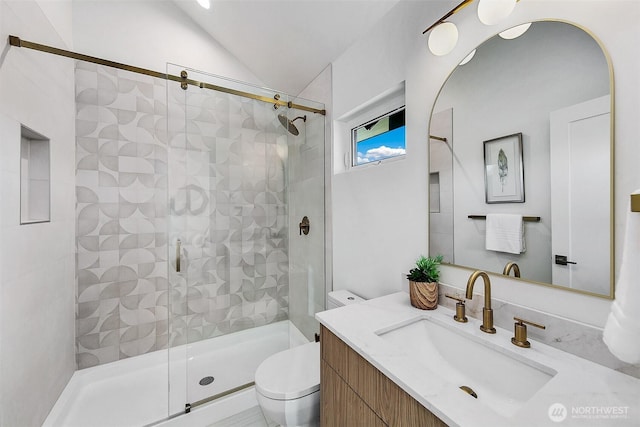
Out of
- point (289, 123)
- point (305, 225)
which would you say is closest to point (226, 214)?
point (305, 225)

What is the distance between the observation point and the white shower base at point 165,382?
1.52m

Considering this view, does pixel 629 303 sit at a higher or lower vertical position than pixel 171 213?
lower

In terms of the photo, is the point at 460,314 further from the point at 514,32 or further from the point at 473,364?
the point at 514,32

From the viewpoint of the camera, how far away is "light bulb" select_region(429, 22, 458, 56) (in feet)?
3.29

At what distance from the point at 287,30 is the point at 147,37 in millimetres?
1262

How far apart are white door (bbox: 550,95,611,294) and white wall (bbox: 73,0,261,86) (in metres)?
2.52

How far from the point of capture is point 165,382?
6.09ft

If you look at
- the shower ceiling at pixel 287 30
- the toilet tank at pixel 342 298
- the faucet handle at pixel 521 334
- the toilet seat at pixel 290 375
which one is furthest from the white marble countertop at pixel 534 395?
the shower ceiling at pixel 287 30

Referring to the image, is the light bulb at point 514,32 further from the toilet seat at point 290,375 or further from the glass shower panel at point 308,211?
the toilet seat at point 290,375

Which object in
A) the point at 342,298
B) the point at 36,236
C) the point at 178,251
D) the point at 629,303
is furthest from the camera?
the point at 178,251

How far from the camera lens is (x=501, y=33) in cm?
93

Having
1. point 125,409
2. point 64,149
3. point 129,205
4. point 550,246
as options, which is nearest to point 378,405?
point 550,246

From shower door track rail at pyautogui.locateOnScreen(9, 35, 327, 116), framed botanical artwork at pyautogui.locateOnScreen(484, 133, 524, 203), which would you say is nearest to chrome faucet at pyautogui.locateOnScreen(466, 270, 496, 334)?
framed botanical artwork at pyautogui.locateOnScreen(484, 133, 524, 203)

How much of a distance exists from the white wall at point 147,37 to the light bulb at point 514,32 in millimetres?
2206
